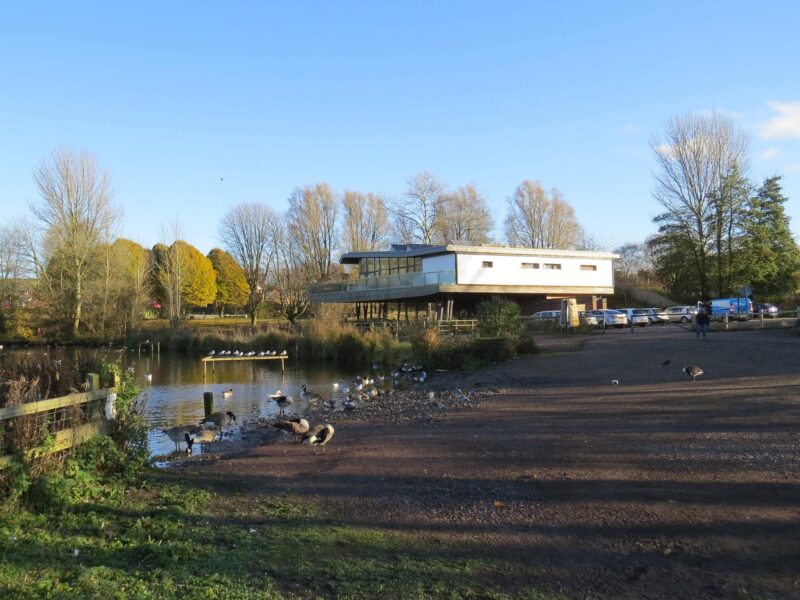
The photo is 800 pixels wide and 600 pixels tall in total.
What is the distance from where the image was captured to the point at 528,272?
50.6m

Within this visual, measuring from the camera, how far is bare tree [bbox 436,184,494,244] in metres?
71.2

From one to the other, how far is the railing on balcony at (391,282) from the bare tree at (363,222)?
14.9 meters

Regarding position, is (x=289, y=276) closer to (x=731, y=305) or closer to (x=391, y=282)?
(x=391, y=282)

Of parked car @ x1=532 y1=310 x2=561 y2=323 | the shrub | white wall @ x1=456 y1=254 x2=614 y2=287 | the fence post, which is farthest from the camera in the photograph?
white wall @ x1=456 y1=254 x2=614 y2=287

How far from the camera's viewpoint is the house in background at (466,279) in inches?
1845

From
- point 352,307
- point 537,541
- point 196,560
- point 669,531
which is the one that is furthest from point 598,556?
point 352,307

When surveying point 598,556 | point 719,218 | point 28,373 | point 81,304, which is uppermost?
point 719,218

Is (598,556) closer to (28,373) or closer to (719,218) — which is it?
(28,373)

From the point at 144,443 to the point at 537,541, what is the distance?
6.32 metres

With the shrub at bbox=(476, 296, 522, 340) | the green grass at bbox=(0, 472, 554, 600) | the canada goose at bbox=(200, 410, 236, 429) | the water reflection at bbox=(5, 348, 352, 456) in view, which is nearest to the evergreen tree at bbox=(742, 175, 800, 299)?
the shrub at bbox=(476, 296, 522, 340)

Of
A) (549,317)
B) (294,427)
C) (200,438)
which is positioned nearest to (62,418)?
(200,438)

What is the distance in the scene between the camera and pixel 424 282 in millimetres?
47000

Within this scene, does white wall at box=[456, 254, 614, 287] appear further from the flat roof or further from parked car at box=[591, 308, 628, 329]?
parked car at box=[591, 308, 628, 329]

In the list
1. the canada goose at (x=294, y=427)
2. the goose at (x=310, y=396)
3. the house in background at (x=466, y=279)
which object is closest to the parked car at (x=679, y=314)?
the house in background at (x=466, y=279)
